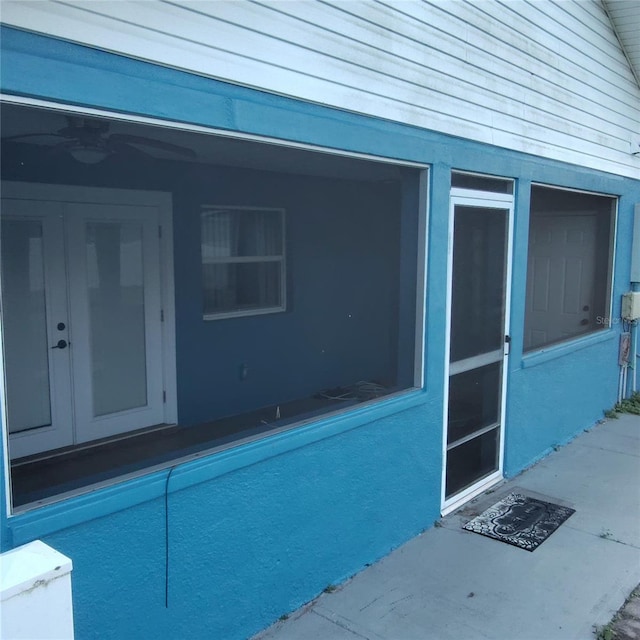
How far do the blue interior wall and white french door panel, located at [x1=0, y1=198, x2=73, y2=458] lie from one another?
354 millimetres

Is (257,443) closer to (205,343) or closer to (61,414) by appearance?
(61,414)

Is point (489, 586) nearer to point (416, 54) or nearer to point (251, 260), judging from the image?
point (416, 54)

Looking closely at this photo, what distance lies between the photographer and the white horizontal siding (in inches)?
97.3

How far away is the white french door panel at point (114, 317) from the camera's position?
5055 mm

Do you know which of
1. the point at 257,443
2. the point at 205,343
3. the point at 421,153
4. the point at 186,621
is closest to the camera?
the point at 186,621

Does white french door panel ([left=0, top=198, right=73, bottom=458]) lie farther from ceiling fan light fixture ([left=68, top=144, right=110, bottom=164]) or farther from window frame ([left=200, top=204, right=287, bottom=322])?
window frame ([left=200, top=204, right=287, bottom=322])

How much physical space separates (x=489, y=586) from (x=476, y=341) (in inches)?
71.0

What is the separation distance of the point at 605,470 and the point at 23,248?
16.7ft

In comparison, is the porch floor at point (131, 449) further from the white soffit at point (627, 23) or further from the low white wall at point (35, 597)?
the white soffit at point (627, 23)

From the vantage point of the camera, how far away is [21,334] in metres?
4.73

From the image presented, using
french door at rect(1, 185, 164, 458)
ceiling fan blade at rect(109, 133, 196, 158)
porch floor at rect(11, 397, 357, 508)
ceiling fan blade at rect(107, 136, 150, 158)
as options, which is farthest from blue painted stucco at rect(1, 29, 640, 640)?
french door at rect(1, 185, 164, 458)

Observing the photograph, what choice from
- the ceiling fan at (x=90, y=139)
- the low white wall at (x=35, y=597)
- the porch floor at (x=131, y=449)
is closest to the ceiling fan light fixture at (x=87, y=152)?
the ceiling fan at (x=90, y=139)

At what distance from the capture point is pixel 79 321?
16.6ft

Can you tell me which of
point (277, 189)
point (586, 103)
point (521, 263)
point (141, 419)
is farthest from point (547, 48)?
point (141, 419)
